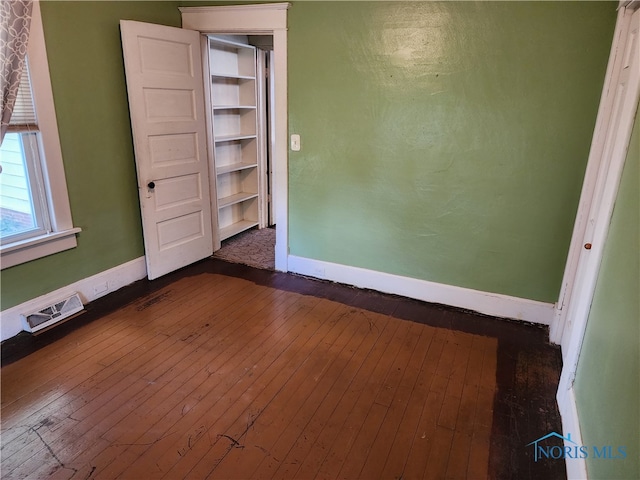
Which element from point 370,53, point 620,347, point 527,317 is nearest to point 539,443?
point 620,347

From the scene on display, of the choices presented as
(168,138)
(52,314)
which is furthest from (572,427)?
(168,138)

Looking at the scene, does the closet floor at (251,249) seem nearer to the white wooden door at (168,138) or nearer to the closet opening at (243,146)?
the closet opening at (243,146)

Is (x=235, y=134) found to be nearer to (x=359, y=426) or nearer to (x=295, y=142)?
(x=295, y=142)

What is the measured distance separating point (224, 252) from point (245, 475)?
283 centimetres

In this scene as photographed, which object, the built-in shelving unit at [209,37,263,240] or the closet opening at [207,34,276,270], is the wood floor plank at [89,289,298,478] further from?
the built-in shelving unit at [209,37,263,240]

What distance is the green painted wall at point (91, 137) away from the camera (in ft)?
9.30

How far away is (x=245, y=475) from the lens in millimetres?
1848

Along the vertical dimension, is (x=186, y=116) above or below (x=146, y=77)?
below

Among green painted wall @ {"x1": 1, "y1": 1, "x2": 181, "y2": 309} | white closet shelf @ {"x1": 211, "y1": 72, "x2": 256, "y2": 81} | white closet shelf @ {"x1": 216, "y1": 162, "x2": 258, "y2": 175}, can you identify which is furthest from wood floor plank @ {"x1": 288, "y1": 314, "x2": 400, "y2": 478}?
white closet shelf @ {"x1": 211, "y1": 72, "x2": 256, "y2": 81}

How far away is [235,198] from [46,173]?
2.25 meters

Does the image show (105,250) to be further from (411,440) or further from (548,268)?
(548,268)

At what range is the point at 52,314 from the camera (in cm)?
297

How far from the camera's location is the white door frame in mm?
3340

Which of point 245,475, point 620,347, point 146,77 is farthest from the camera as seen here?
Answer: point 146,77
